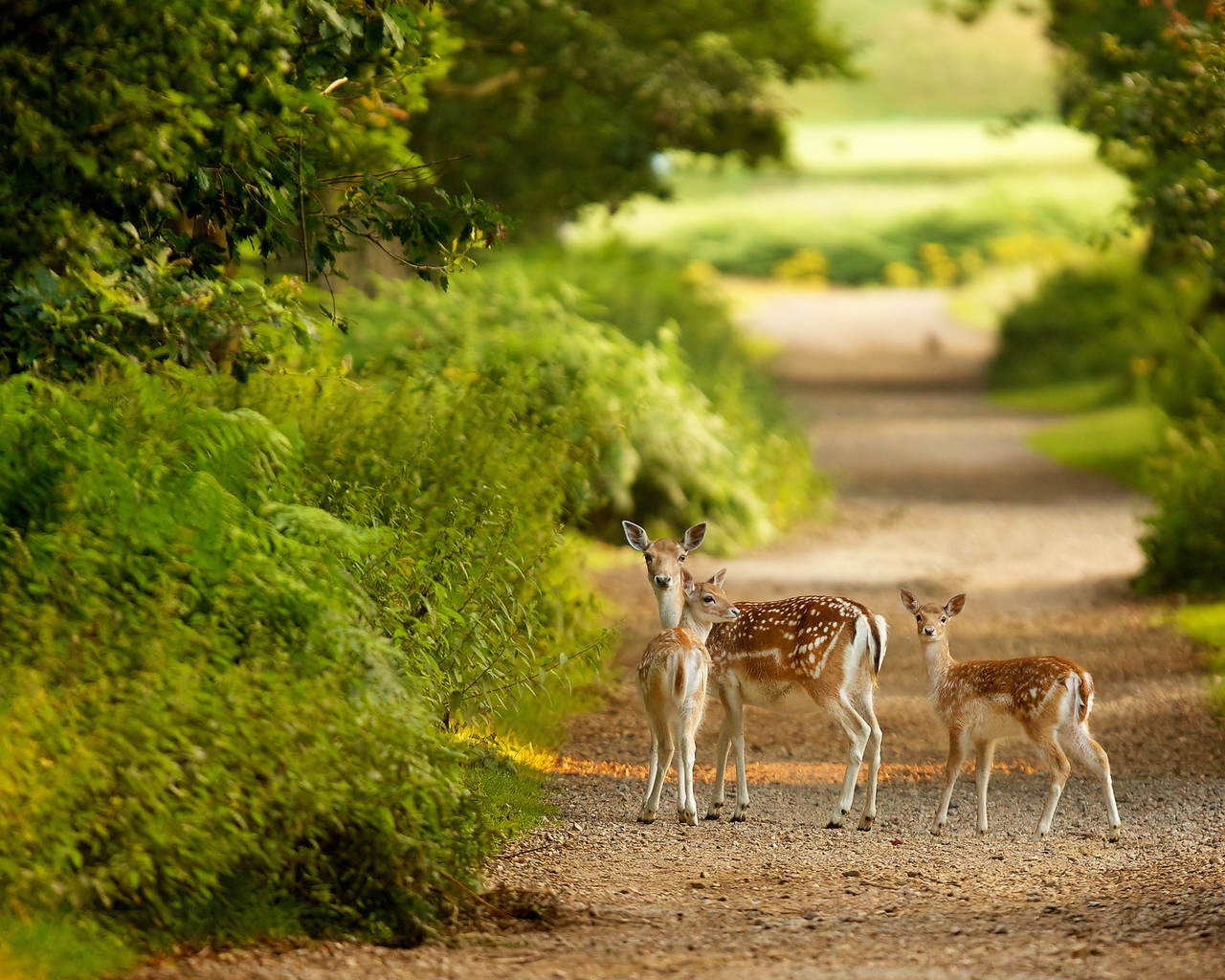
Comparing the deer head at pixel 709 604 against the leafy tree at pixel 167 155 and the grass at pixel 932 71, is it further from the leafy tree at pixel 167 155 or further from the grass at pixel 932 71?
the grass at pixel 932 71

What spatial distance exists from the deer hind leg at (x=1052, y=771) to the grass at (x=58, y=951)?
4075 mm

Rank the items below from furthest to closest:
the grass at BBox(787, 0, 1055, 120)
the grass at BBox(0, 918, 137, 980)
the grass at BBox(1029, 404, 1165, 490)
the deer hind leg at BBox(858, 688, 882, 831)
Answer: the grass at BBox(787, 0, 1055, 120)
the grass at BBox(1029, 404, 1165, 490)
the deer hind leg at BBox(858, 688, 882, 831)
the grass at BBox(0, 918, 137, 980)

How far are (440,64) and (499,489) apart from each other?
10.1ft

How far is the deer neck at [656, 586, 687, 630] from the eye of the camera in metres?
8.05

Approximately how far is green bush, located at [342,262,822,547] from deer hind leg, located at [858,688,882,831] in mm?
4779

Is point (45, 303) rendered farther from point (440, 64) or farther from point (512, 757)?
point (440, 64)

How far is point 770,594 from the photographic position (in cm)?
1413

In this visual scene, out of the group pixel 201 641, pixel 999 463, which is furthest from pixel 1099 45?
pixel 201 641

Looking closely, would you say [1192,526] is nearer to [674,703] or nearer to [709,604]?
[709,604]

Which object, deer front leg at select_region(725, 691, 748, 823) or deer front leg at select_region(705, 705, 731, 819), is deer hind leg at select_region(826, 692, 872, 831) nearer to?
deer front leg at select_region(725, 691, 748, 823)

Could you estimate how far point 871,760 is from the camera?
A: 7.80 meters

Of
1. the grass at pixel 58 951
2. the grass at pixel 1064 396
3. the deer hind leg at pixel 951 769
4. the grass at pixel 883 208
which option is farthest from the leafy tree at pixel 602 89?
the grass at pixel 883 208

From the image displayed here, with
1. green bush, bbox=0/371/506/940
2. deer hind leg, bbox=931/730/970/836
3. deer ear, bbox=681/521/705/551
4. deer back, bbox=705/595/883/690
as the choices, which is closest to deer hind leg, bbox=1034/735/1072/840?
deer hind leg, bbox=931/730/970/836

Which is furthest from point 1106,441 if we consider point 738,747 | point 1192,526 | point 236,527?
point 236,527
